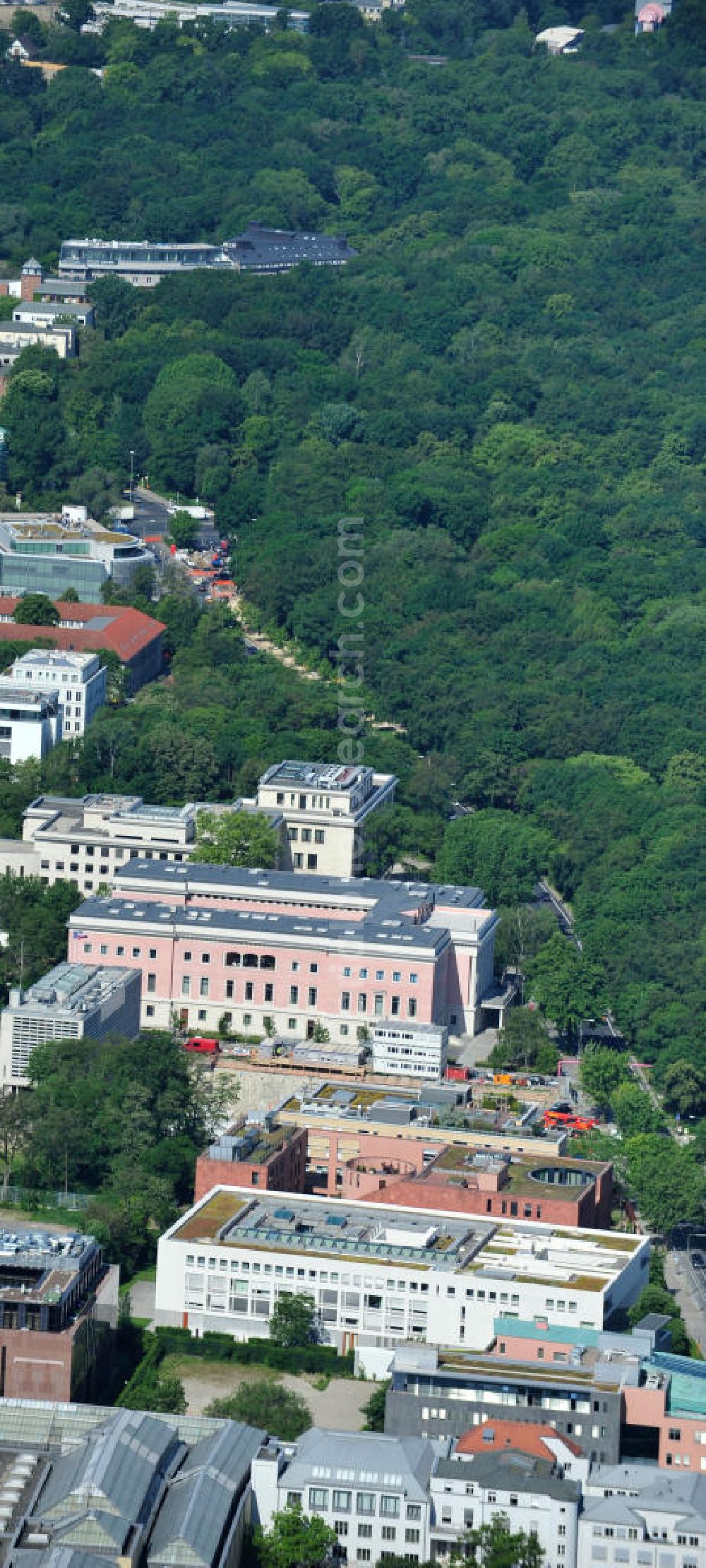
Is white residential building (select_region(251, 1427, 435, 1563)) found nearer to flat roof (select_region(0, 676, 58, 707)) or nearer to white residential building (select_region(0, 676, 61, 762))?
white residential building (select_region(0, 676, 61, 762))

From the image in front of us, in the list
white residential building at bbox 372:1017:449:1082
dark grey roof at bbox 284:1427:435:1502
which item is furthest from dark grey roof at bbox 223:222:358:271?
dark grey roof at bbox 284:1427:435:1502

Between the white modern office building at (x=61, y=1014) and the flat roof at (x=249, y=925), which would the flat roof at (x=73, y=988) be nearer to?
the white modern office building at (x=61, y=1014)

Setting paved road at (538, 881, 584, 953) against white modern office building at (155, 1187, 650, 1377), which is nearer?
white modern office building at (155, 1187, 650, 1377)

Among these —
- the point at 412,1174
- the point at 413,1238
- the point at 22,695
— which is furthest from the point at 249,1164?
the point at 22,695

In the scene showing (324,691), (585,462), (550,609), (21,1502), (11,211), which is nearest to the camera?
(21,1502)

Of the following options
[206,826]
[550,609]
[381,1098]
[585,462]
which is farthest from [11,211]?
[381,1098]

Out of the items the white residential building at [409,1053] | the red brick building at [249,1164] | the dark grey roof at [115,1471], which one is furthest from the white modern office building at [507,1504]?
the white residential building at [409,1053]

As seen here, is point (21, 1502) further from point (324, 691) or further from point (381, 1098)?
point (324, 691)
